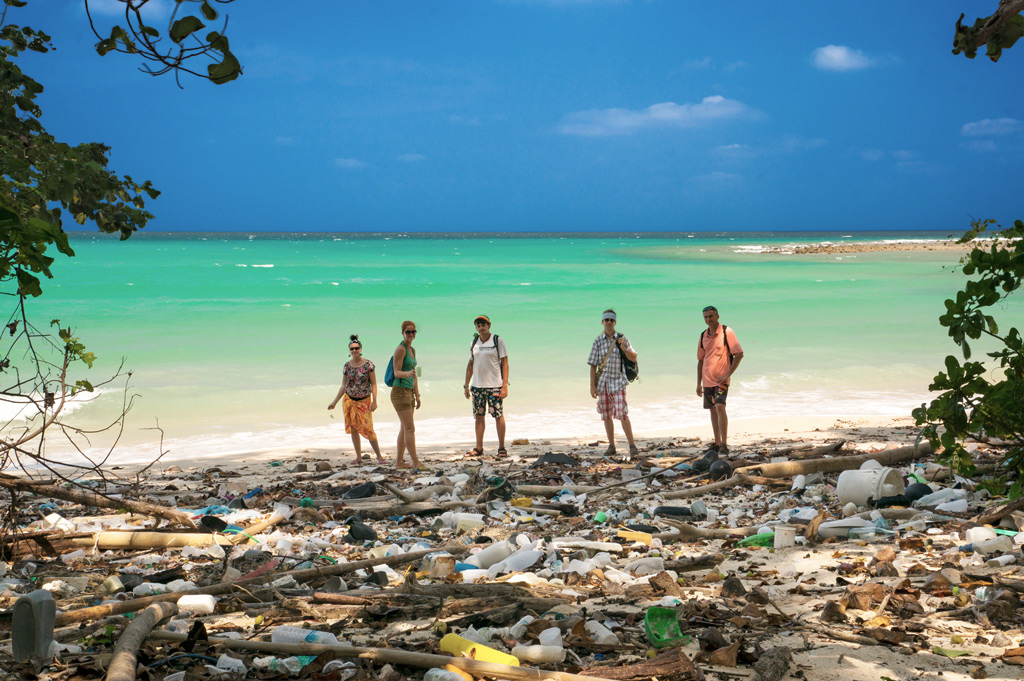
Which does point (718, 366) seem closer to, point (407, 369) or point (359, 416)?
point (407, 369)

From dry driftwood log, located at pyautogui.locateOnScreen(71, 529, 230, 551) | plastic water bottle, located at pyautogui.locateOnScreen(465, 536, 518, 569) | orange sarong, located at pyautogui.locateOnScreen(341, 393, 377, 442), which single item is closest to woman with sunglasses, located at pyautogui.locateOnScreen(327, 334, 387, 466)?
orange sarong, located at pyautogui.locateOnScreen(341, 393, 377, 442)

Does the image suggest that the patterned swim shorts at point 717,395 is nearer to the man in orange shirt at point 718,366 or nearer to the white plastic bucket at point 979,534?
the man in orange shirt at point 718,366

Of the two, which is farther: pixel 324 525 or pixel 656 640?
pixel 324 525

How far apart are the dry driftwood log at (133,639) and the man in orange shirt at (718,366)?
6.05 metres

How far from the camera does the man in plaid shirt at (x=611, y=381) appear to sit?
28.0ft

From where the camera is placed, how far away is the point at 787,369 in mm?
15578

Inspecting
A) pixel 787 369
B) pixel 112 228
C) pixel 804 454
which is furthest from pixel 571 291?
pixel 112 228

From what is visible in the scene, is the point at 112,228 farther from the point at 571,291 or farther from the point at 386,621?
the point at 571,291

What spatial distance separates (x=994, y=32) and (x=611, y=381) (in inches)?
247

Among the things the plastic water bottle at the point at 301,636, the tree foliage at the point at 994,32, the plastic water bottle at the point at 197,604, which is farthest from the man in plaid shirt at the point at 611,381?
the tree foliage at the point at 994,32

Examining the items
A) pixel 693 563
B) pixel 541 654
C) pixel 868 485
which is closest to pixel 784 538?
pixel 693 563

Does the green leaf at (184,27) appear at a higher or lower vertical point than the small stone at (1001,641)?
higher

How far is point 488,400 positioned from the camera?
9.05m

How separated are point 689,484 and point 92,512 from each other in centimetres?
500
